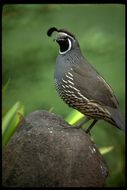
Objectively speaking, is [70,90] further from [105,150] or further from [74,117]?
[105,150]

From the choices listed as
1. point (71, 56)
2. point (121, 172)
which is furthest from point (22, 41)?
point (121, 172)

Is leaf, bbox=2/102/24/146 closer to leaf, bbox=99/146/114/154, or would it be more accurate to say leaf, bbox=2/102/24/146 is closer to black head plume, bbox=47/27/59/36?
black head plume, bbox=47/27/59/36

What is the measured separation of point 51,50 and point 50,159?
1.29 m

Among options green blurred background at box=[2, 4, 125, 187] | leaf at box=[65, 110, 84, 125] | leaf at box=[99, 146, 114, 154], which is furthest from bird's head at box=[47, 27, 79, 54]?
leaf at box=[99, 146, 114, 154]

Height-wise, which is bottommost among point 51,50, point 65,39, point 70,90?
point 70,90

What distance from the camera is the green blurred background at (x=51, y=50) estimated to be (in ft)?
19.8

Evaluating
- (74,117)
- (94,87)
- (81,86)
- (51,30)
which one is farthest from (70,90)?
(51,30)

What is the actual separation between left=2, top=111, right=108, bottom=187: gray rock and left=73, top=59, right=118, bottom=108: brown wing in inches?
13.1

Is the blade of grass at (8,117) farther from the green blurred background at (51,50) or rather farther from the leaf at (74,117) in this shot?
the leaf at (74,117)

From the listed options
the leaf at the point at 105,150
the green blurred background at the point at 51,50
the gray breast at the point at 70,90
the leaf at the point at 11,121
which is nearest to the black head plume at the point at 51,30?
the green blurred background at the point at 51,50

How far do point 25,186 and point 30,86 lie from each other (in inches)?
44.6

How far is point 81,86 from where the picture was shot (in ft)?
18.7

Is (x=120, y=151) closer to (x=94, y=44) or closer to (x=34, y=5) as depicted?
(x=94, y=44)

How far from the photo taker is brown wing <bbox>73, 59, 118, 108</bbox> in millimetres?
5684
